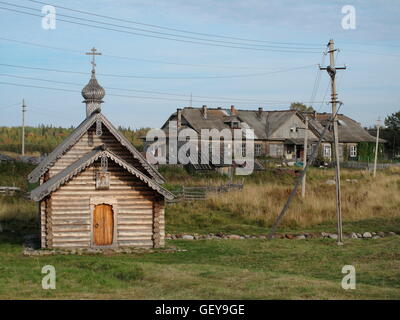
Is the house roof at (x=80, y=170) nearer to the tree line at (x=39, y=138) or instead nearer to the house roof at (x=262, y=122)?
the house roof at (x=262, y=122)

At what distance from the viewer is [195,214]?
121 ft

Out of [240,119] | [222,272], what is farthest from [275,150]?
[222,272]

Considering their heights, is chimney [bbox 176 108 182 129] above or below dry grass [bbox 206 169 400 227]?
above

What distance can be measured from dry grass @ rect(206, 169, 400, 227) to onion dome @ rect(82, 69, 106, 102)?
12.1m

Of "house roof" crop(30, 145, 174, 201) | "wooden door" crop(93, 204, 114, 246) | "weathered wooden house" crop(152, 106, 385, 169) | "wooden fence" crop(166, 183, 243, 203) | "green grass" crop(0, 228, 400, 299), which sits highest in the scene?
"weathered wooden house" crop(152, 106, 385, 169)

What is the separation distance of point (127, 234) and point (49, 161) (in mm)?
4526

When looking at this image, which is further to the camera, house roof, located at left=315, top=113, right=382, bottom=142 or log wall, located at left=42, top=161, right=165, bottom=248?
house roof, located at left=315, top=113, right=382, bottom=142

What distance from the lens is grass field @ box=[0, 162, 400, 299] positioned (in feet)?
52.6

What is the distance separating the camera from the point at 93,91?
29.4 m

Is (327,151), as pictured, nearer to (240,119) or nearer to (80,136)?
(240,119)

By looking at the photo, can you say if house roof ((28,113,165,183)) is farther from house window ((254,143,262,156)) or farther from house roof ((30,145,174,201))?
house window ((254,143,262,156))

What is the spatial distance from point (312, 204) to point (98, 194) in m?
16.4

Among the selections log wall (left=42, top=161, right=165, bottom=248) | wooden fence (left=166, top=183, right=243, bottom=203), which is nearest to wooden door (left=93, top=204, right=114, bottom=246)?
log wall (left=42, top=161, right=165, bottom=248)
